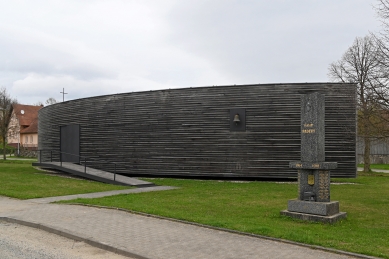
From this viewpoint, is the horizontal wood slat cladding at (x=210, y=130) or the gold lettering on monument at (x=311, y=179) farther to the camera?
the horizontal wood slat cladding at (x=210, y=130)

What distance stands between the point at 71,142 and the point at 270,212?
16452 millimetres

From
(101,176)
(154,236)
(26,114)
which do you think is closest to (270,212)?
(154,236)

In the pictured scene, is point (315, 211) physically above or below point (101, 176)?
above

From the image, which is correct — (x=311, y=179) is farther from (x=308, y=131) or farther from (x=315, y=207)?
(x=308, y=131)

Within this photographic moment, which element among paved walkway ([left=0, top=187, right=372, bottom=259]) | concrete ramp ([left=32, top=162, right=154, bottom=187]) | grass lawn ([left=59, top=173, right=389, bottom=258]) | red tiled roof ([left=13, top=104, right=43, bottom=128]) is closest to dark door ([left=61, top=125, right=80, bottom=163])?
concrete ramp ([left=32, top=162, right=154, bottom=187])

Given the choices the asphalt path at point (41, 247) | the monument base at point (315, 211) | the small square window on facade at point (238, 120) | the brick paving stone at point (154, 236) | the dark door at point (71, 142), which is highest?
the small square window on facade at point (238, 120)

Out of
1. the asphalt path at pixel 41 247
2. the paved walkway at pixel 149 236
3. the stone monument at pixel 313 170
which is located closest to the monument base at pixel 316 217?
the stone monument at pixel 313 170

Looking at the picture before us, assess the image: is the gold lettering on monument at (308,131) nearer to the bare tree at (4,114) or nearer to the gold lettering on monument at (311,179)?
the gold lettering on monument at (311,179)

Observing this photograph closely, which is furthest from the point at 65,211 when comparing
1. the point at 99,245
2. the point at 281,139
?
the point at 281,139

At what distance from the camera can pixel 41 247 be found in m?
6.86

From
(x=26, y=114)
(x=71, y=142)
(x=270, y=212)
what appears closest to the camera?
(x=270, y=212)

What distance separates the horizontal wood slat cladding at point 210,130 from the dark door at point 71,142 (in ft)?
1.31

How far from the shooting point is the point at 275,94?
18.9 m

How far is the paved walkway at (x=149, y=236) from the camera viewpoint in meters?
6.18
